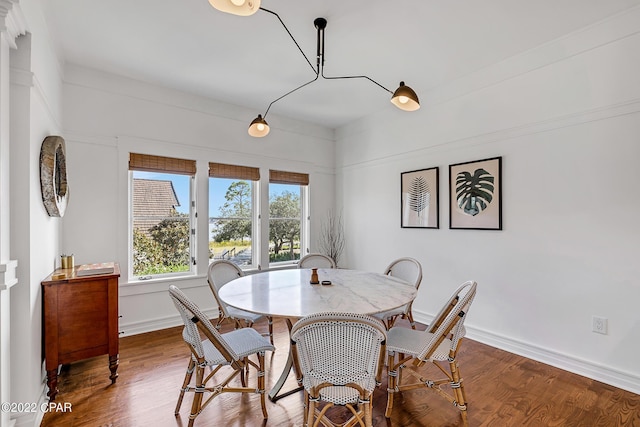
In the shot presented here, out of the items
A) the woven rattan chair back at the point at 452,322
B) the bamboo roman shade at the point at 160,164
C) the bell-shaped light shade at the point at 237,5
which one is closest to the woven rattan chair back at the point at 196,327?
the woven rattan chair back at the point at 452,322

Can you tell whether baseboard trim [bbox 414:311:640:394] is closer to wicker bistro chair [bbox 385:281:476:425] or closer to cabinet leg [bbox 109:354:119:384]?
wicker bistro chair [bbox 385:281:476:425]

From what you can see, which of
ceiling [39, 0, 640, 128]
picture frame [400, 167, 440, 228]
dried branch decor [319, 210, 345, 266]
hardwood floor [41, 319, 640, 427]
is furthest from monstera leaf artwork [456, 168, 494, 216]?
dried branch decor [319, 210, 345, 266]

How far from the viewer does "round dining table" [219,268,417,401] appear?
5.82 ft

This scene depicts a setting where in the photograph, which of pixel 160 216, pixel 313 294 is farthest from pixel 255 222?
pixel 313 294

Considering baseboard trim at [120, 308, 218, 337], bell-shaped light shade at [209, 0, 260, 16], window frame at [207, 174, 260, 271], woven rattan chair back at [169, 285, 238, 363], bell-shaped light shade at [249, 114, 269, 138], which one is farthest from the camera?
window frame at [207, 174, 260, 271]

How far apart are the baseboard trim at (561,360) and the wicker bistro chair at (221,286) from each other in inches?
87.3

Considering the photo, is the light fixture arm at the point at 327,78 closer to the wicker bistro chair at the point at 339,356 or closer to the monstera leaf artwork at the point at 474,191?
the monstera leaf artwork at the point at 474,191

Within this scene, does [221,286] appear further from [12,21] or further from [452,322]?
[12,21]

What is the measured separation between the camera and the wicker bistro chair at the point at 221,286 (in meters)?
2.52

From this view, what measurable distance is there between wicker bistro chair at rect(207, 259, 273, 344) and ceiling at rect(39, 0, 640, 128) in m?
2.00

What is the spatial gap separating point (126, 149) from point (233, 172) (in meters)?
1.23

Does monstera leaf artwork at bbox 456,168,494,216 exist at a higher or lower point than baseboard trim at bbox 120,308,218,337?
higher

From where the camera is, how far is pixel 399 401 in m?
2.14

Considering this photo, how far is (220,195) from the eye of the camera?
13.4 feet
